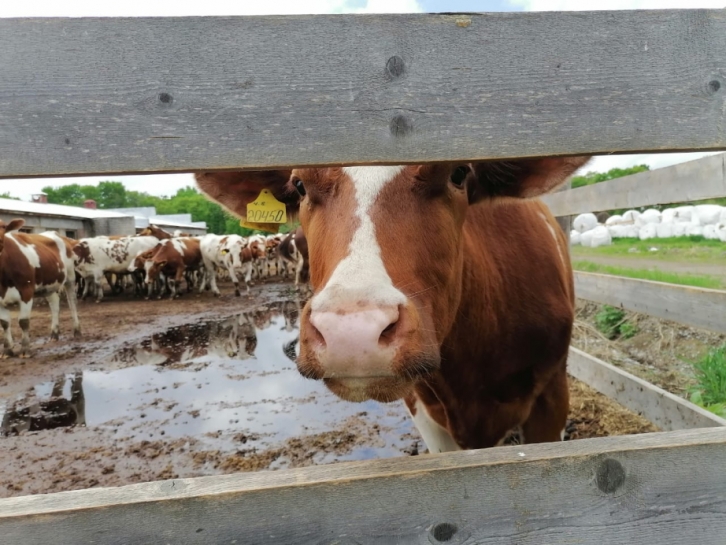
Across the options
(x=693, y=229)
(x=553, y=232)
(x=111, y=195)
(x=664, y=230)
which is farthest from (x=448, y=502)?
(x=111, y=195)

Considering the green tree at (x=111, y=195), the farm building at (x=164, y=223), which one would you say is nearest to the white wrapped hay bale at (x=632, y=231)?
the farm building at (x=164, y=223)

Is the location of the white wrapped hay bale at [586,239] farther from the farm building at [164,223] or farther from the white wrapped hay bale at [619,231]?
the farm building at [164,223]

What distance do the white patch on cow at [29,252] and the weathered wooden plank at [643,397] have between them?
9447mm

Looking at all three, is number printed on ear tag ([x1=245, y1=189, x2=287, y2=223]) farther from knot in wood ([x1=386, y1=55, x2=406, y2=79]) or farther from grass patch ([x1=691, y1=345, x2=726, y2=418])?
grass patch ([x1=691, y1=345, x2=726, y2=418])

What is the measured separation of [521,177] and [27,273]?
975 cm

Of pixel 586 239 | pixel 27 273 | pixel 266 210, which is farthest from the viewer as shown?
pixel 586 239

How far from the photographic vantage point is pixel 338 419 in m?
4.85

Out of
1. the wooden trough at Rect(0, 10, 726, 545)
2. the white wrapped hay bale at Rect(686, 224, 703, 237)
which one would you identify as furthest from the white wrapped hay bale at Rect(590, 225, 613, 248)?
the wooden trough at Rect(0, 10, 726, 545)

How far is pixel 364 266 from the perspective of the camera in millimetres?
1449

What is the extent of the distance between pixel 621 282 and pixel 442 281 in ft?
10.5

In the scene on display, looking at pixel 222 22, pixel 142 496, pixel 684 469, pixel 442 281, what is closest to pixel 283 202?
pixel 442 281

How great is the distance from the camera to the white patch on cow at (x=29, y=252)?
368 inches

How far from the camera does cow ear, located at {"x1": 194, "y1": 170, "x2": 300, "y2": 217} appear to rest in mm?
2324

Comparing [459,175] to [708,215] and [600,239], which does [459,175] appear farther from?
[600,239]
